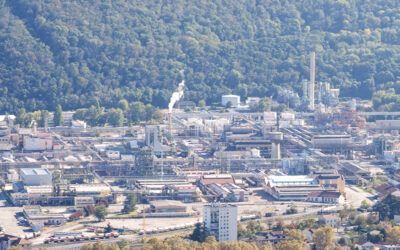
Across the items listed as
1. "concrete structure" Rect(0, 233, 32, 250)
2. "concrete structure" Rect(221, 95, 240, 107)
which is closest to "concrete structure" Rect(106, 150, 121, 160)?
"concrete structure" Rect(0, 233, 32, 250)

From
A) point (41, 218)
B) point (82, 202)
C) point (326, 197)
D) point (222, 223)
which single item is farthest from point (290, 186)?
point (41, 218)

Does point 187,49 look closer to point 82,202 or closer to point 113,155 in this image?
point 113,155

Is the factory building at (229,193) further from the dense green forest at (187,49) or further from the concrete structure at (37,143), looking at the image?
the dense green forest at (187,49)

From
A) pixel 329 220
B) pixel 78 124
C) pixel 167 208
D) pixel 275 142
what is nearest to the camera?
pixel 329 220

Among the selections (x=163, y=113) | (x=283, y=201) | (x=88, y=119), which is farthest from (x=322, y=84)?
(x=283, y=201)

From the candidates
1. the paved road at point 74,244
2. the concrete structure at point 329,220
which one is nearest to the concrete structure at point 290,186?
the concrete structure at point 329,220

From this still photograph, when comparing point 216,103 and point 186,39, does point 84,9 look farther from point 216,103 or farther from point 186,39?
point 216,103
